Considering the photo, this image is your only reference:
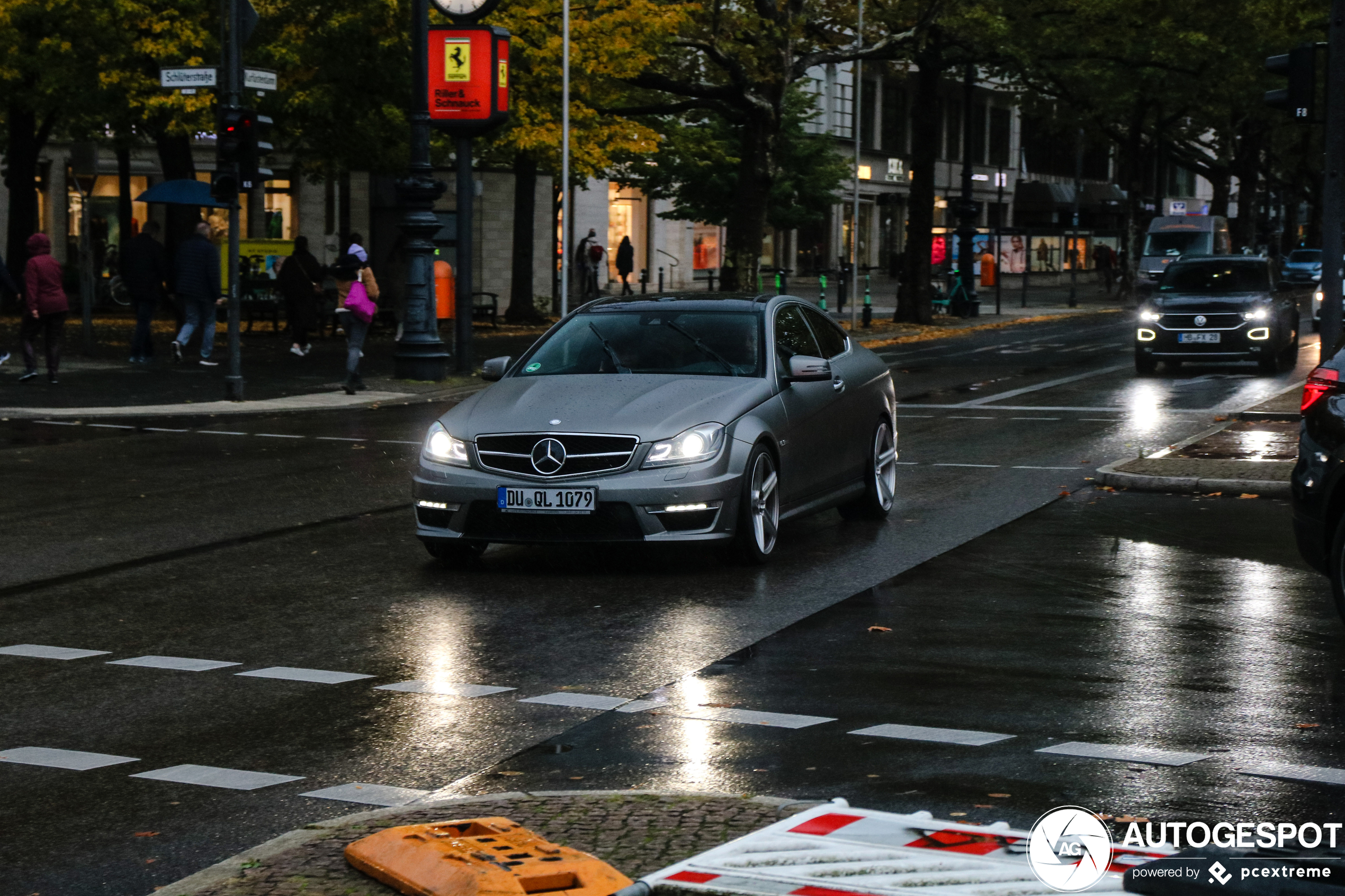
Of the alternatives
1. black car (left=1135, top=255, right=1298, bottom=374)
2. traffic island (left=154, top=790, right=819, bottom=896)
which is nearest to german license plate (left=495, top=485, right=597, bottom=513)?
traffic island (left=154, top=790, right=819, bottom=896)

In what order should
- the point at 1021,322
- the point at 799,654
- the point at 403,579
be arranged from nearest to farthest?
the point at 799,654 → the point at 403,579 → the point at 1021,322

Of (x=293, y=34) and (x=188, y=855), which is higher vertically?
(x=293, y=34)

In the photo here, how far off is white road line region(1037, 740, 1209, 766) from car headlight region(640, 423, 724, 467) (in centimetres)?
397

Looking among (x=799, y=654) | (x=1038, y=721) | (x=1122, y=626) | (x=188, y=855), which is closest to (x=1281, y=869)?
(x=1038, y=721)

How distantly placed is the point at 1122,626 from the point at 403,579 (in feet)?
12.2

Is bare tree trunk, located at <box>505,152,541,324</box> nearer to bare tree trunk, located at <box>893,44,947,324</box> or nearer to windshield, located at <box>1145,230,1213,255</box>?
bare tree trunk, located at <box>893,44,947,324</box>

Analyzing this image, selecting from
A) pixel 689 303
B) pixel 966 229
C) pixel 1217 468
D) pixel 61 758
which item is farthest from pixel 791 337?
pixel 966 229

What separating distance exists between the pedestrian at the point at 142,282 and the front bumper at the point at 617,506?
1771 centimetres

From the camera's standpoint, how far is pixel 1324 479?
8312 mm

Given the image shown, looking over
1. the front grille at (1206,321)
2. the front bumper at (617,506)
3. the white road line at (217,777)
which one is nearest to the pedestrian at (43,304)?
the front bumper at (617,506)

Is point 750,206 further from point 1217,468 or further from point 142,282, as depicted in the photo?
point 1217,468

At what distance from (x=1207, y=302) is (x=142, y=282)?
14729mm

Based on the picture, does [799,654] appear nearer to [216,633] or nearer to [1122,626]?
[1122,626]

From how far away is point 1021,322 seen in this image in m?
45.4
